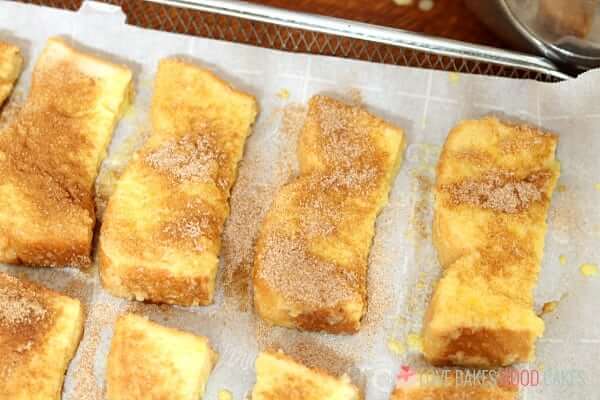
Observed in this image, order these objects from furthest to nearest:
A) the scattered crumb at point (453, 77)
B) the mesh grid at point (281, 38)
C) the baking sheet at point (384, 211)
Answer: the mesh grid at point (281, 38) < the scattered crumb at point (453, 77) < the baking sheet at point (384, 211)

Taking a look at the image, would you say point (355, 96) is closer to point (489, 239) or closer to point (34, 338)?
point (489, 239)

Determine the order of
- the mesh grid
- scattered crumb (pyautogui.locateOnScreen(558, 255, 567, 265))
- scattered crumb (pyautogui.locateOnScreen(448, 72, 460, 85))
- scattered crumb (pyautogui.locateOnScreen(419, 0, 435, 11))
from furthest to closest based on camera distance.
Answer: scattered crumb (pyautogui.locateOnScreen(419, 0, 435, 11)) → the mesh grid → scattered crumb (pyautogui.locateOnScreen(448, 72, 460, 85)) → scattered crumb (pyautogui.locateOnScreen(558, 255, 567, 265))

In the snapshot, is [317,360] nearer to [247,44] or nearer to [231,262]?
[231,262]

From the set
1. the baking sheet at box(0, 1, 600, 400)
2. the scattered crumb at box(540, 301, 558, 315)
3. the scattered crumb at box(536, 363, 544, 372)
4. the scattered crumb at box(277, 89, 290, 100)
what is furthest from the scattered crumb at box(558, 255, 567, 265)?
the scattered crumb at box(277, 89, 290, 100)

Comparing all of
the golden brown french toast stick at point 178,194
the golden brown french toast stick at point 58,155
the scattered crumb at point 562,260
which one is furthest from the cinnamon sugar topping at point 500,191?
the golden brown french toast stick at point 58,155

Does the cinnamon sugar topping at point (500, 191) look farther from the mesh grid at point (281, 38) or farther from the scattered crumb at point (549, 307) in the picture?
the mesh grid at point (281, 38)

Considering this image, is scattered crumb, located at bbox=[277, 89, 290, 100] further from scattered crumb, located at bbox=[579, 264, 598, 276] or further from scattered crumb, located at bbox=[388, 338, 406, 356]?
scattered crumb, located at bbox=[579, 264, 598, 276]

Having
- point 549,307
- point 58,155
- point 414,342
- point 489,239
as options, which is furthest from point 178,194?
point 549,307
